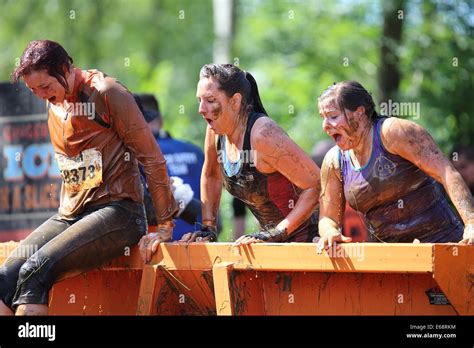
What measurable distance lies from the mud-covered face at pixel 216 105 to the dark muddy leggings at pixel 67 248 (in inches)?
Result: 28.8

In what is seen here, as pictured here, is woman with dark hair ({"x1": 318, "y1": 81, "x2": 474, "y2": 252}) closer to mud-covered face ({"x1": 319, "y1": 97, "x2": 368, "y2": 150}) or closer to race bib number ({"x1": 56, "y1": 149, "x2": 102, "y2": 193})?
mud-covered face ({"x1": 319, "y1": 97, "x2": 368, "y2": 150})

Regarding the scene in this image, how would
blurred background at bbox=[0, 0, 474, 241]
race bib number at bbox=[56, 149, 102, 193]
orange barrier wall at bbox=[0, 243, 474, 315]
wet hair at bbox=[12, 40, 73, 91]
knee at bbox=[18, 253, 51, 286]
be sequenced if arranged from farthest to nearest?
1. blurred background at bbox=[0, 0, 474, 241]
2. race bib number at bbox=[56, 149, 102, 193]
3. wet hair at bbox=[12, 40, 73, 91]
4. knee at bbox=[18, 253, 51, 286]
5. orange barrier wall at bbox=[0, 243, 474, 315]

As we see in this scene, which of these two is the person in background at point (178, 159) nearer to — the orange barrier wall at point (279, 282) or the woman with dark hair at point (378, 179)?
the orange barrier wall at point (279, 282)

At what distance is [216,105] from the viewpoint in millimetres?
6574

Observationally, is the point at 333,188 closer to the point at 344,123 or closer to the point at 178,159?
the point at 344,123

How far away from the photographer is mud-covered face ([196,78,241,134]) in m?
6.56

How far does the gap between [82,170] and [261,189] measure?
1134mm

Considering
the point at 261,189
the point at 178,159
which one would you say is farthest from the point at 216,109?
the point at 178,159

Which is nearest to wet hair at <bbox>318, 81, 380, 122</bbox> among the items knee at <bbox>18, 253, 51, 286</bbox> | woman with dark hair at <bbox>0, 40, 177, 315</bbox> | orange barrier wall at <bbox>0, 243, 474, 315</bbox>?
orange barrier wall at <bbox>0, 243, 474, 315</bbox>

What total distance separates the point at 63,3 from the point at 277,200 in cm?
2024

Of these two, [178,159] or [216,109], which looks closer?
[216,109]

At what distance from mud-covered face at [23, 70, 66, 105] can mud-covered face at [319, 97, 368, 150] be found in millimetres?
1620

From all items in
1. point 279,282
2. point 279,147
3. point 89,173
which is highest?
point 279,147
